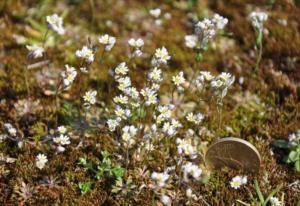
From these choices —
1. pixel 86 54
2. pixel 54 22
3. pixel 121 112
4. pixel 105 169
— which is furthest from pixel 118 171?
pixel 54 22

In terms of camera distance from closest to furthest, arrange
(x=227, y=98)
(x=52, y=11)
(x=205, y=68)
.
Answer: (x=227, y=98)
(x=205, y=68)
(x=52, y=11)

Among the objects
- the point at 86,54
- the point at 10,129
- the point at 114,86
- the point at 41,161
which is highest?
the point at 114,86

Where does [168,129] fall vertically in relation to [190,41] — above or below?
below

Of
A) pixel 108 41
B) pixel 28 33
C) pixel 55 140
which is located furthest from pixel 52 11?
pixel 55 140

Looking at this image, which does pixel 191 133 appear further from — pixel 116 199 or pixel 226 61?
pixel 226 61

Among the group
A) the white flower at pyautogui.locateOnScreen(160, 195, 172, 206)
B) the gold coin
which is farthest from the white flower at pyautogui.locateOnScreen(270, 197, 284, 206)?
the white flower at pyautogui.locateOnScreen(160, 195, 172, 206)

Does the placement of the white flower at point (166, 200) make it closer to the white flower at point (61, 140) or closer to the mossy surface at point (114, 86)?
the mossy surface at point (114, 86)

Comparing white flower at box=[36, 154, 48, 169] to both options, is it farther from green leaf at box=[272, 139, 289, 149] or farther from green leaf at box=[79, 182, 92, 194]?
green leaf at box=[272, 139, 289, 149]

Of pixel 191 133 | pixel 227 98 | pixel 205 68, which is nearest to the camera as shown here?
pixel 191 133

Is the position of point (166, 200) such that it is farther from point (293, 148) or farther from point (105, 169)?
point (293, 148)
